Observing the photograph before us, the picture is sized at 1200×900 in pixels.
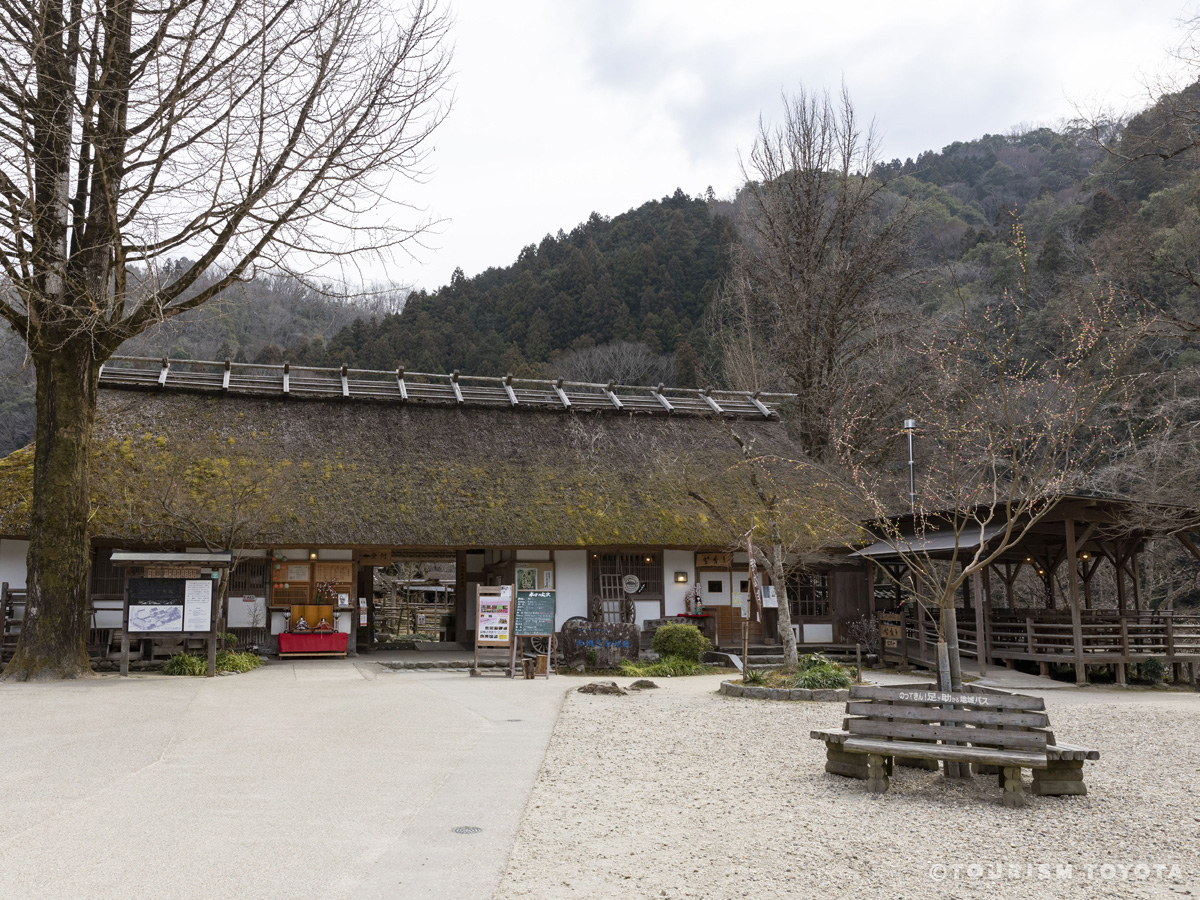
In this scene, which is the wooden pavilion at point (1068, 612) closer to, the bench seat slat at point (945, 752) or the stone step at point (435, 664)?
the bench seat slat at point (945, 752)

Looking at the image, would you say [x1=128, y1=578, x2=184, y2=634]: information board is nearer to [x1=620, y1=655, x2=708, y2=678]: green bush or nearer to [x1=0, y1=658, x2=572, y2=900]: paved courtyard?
[x1=0, y1=658, x2=572, y2=900]: paved courtyard

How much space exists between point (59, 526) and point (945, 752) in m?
12.0

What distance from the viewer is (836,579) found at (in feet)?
67.9

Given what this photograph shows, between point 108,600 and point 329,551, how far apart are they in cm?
402

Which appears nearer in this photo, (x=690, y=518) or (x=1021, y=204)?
(x=690, y=518)

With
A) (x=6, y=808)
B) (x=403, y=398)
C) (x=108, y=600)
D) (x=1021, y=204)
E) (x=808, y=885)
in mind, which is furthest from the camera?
(x=1021, y=204)

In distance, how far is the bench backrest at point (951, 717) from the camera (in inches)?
253

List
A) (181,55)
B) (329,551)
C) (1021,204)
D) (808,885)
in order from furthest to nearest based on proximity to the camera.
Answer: (1021,204) < (329,551) < (181,55) < (808,885)

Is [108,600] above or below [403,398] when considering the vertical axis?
below

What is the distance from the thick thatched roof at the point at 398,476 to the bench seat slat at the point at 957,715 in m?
10.4

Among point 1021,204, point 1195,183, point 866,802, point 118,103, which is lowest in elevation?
point 866,802

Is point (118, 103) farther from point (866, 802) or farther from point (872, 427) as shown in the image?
point (872, 427)

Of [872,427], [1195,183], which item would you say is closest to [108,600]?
[872,427]

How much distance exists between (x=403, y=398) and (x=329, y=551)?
4.47m
